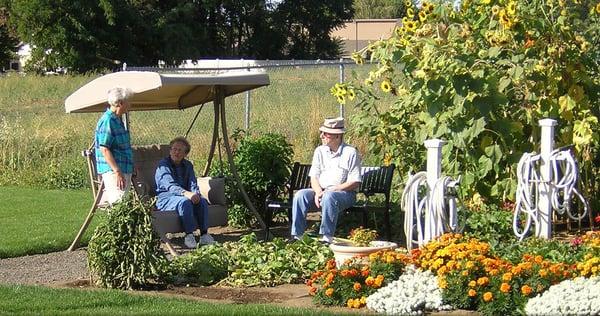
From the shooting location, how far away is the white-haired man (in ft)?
31.4

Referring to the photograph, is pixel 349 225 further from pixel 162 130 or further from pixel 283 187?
pixel 162 130

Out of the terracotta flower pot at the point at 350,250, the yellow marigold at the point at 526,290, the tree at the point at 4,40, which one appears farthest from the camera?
the tree at the point at 4,40

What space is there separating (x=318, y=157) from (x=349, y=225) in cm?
110

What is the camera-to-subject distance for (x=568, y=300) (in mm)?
6215

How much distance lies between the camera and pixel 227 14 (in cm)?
5556

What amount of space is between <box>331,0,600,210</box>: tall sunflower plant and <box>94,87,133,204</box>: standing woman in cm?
220

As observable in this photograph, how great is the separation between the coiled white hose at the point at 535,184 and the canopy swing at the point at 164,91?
3.08m

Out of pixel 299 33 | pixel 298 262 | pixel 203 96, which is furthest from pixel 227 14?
pixel 298 262

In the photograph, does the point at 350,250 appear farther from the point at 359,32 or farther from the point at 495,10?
the point at 359,32

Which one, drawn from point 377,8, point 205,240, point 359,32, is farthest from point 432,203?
point 377,8

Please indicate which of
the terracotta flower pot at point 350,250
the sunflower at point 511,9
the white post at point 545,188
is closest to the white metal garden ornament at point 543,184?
the white post at point 545,188

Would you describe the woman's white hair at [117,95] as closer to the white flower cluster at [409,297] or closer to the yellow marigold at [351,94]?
the yellow marigold at [351,94]

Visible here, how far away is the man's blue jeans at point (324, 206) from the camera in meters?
9.32

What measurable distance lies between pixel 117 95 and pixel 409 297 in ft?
12.4
